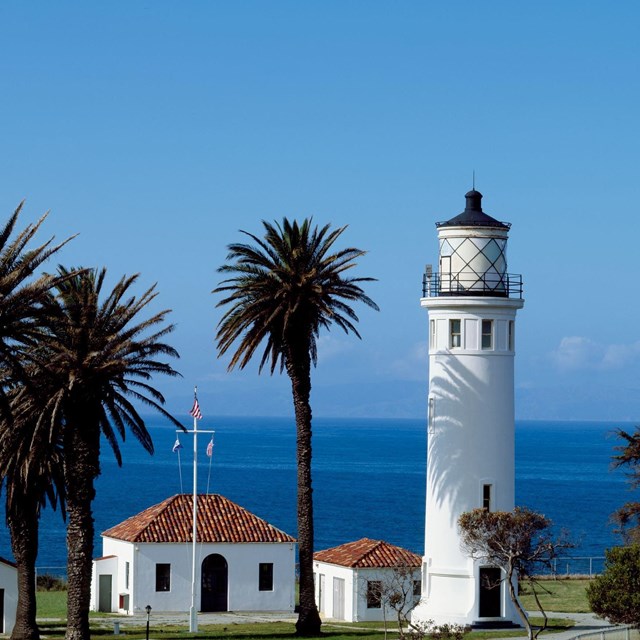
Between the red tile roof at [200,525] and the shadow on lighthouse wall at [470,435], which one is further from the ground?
the shadow on lighthouse wall at [470,435]

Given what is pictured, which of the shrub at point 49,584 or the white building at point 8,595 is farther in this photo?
the shrub at point 49,584

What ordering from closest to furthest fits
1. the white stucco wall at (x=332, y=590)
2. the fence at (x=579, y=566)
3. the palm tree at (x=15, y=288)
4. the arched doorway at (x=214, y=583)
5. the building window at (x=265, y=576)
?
the palm tree at (x=15, y=288) < the white stucco wall at (x=332, y=590) < the arched doorway at (x=214, y=583) < the building window at (x=265, y=576) < the fence at (x=579, y=566)

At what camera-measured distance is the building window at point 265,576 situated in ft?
167

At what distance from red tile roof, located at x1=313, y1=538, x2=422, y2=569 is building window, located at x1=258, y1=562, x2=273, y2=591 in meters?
2.03

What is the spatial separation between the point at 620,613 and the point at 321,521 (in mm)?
94427

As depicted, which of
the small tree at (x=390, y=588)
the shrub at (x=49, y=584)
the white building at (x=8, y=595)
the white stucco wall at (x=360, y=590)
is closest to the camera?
the white building at (x=8, y=595)

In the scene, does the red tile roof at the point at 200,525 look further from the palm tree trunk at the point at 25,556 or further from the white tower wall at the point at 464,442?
the white tower wall at the point at 464,442

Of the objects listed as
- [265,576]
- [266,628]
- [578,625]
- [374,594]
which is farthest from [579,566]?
[266,628]

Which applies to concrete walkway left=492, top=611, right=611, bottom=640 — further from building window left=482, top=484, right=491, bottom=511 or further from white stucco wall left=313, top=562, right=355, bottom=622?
white stucco wall left=313, top=562, right=355, bottom=622

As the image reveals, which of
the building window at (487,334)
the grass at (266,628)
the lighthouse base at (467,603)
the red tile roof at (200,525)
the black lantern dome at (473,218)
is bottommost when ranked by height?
the grass at (266,628)

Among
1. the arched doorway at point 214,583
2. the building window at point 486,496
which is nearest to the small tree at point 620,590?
the building window at point 486,496

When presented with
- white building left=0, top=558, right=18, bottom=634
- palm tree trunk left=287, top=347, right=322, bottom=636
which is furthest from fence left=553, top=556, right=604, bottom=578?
white building left=0, top=558, right=18, bottom=634

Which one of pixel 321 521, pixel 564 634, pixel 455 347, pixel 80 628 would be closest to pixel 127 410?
pixel 80 628

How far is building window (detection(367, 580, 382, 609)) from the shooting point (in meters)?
47.0
